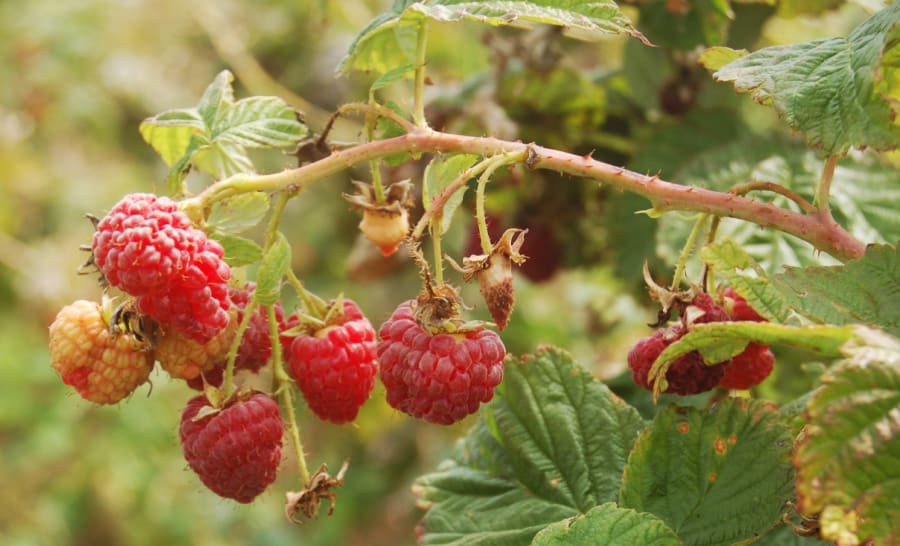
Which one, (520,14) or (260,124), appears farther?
(260,124)

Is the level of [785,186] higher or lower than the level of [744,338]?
lower

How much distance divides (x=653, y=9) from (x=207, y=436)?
1020mm

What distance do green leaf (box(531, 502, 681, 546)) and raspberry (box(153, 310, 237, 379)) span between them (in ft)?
1.32

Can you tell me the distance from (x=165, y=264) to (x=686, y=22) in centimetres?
99

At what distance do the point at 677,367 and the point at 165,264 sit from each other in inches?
20.7

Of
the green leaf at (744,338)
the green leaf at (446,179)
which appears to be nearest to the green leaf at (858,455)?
the green leaf at (744,338)

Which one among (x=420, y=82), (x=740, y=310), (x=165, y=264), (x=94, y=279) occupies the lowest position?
(x=94, y=279)

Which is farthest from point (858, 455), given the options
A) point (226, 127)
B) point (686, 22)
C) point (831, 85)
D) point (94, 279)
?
point (94, 279)

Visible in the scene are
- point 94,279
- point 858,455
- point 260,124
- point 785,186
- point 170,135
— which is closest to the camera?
point 858,455

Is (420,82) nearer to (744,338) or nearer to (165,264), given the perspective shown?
(165,264)

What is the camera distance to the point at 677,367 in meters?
0.97

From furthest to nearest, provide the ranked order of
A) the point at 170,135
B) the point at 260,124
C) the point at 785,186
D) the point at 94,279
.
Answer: the point at 94,279
the point at 785,186
the point at 170,135
the point at 260,124

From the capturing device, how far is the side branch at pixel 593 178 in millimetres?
895

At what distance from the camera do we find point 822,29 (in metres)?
2.03
